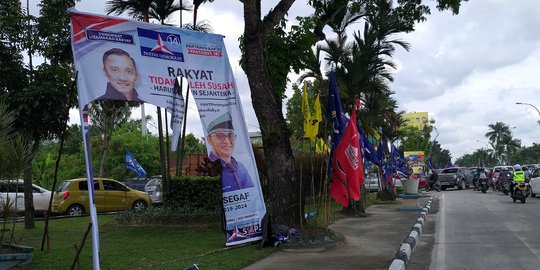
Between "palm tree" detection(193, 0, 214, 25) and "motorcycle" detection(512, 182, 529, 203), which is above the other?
"palm tree" detection(193, 0, 214, 25)

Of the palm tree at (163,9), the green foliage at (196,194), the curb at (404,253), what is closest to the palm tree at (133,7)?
the palm tree at (163,9)

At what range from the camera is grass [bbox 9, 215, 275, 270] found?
797cm

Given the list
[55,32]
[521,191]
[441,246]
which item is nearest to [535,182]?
[521,191]

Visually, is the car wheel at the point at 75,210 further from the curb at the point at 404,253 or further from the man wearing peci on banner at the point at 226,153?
the curb at the point at 404,253

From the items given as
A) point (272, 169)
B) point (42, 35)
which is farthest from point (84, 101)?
point (42, 35)

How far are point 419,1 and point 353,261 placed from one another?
9.54 meters

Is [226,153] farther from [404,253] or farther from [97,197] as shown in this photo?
[97,197]

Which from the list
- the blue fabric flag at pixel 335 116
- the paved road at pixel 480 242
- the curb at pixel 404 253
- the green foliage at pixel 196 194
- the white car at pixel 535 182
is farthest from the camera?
the white car at pixel 535 182

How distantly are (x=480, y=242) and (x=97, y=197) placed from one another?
14002 millimetres

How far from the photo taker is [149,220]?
42.7ft

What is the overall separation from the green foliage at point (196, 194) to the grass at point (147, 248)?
29.6 inches

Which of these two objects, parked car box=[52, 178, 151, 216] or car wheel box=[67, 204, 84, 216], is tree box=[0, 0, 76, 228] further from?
car wheel box=[67, 204, 84, 216]

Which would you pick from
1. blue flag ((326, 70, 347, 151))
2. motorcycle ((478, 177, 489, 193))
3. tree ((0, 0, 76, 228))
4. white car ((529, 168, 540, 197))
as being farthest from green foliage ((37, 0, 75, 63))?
motorcycle ((478, 177, 489, 193))

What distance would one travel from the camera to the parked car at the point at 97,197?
59.8 ft
